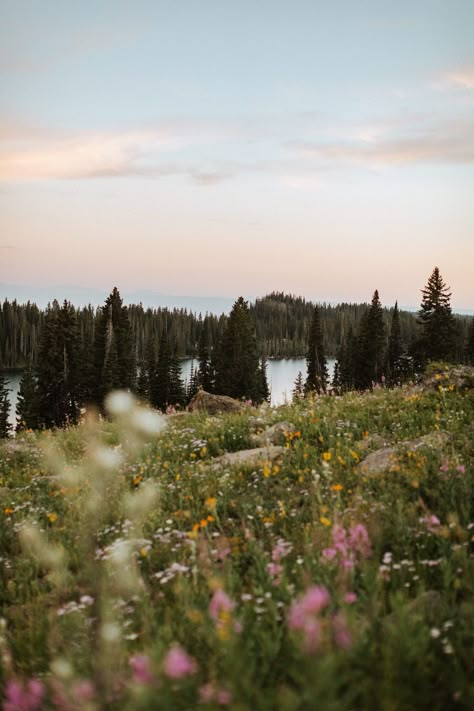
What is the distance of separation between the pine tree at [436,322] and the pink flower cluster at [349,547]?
59.0 metres

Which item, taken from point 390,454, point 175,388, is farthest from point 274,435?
point 175,388

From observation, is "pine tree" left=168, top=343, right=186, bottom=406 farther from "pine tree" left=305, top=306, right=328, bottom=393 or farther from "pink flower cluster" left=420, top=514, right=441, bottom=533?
"pink flower cluster" left=420, top=514, right=441, bottom=533

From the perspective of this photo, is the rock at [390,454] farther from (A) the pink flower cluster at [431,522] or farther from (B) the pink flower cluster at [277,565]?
(B) the pink flower cluster at [277,565]

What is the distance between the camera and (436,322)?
197ft

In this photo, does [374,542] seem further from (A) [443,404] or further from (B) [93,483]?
(A) [443,404]

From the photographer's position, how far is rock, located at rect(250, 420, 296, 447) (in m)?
8.80

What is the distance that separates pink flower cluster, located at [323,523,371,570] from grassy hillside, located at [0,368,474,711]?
0.8 inches

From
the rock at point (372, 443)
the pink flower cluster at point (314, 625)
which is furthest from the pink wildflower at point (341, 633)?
the rock at point (372, 443)

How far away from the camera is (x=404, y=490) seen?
5.47 m

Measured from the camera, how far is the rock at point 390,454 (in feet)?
20.8

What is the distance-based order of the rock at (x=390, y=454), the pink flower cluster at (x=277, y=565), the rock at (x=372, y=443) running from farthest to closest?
the rock at (x=372, y=443) → the rock at (x=390, y=454) → the pink flower cluster at (x=277, y=565)

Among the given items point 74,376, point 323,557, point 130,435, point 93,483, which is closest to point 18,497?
point 93,483

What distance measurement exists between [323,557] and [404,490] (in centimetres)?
180

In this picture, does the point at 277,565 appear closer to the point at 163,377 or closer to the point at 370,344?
the point at 370,344
